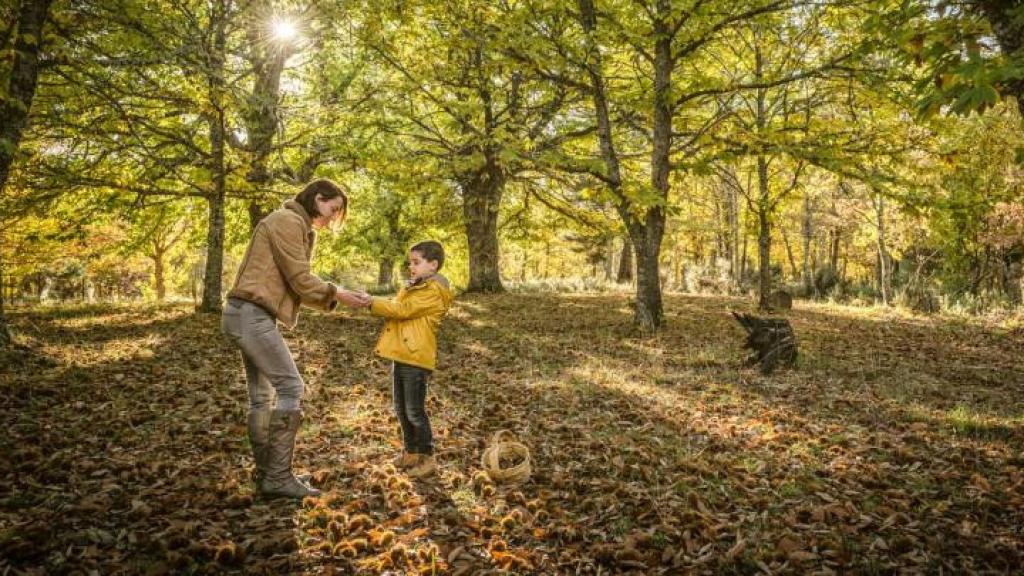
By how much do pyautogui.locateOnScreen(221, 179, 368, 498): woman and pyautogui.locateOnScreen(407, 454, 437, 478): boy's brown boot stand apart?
0.84 m

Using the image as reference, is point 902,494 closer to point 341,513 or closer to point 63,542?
point 341,513

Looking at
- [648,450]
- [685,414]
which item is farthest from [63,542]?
[685,414]

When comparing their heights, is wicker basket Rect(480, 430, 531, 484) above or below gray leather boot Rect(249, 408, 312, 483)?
below

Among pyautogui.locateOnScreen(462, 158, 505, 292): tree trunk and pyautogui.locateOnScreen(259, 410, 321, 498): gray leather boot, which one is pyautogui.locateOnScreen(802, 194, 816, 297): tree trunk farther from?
pyautogui.locateOnScreen(259, 410, 321, 498): gray leather boot

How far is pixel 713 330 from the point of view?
40.3 feet

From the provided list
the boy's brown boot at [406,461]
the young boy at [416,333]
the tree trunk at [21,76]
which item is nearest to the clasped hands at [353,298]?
the young boy at [416,333]

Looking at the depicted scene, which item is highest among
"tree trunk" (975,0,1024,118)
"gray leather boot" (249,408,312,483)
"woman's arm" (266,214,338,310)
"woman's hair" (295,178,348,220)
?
"tree trunk" (975,0,1024,118)

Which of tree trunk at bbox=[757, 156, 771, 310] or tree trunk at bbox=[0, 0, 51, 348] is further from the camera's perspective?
tree trunk at bbox=[757, 156, 771, 310]

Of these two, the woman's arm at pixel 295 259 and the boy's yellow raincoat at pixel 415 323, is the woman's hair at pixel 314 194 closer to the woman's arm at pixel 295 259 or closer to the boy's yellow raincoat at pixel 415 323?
the woman's arm at pixel 295 259

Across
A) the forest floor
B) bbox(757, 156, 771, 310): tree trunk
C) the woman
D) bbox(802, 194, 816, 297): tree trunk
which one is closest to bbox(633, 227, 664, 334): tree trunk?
the forest floor

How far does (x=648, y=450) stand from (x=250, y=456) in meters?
3.81

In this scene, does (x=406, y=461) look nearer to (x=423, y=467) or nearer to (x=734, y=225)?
(x=423, y=467)

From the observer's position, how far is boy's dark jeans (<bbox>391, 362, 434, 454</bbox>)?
4.79m

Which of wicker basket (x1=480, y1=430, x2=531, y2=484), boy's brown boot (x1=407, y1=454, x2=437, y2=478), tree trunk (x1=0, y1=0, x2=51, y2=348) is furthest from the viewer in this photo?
tree trunk (x1=0, y1=0, x2=51, y2=348)
